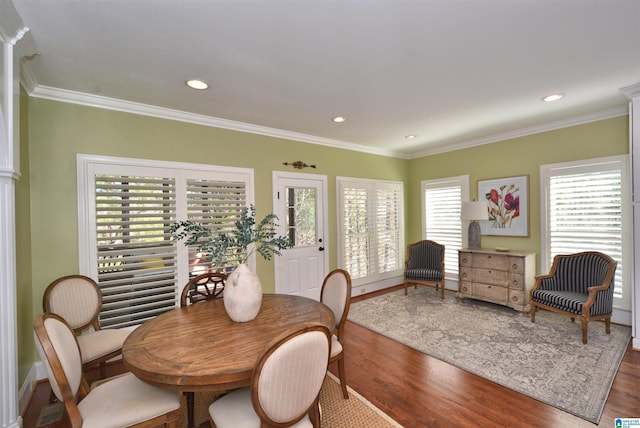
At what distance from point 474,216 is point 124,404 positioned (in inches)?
174

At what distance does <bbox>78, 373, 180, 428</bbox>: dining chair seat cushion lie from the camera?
1359 mm

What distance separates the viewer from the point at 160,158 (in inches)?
119

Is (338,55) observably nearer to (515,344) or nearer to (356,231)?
(356,231)

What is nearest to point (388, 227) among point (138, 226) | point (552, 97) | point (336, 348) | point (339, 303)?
point (552, 97)

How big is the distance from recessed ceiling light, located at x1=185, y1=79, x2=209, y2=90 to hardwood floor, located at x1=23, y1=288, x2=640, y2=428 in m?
2.74

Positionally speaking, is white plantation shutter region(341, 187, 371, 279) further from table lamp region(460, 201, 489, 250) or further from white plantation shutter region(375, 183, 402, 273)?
table lamp region(460, 201, 489, 250)

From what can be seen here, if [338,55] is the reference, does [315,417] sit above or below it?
below

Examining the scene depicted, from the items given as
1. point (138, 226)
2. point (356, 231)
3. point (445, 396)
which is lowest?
point (445, 396)

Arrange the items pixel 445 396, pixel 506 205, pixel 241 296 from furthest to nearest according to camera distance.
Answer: pixel 506 205
pixel 445 396
pixel 241 296

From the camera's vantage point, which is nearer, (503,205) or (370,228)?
(503,205)

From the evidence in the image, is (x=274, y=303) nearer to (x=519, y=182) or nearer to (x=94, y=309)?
(x=94, y=309)

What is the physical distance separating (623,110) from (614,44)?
6.25 ft

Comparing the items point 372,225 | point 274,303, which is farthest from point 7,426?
point 372,225

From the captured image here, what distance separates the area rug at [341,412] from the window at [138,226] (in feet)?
3.85
